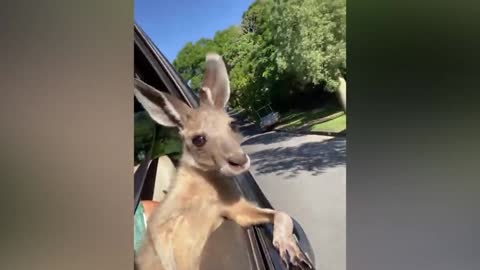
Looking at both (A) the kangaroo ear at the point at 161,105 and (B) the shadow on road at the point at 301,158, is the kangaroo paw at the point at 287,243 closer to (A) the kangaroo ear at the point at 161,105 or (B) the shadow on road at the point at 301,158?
(B) the shadow on road at the point at 301,158

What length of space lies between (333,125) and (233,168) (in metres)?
0.47

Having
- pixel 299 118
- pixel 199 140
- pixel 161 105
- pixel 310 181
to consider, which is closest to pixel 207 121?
pixel 199 140

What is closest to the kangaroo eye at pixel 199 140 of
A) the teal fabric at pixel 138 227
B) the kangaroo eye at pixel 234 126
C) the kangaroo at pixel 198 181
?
the kangaroo at pixel 198 181

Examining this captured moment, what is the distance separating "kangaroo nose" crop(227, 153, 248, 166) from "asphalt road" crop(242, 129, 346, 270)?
0.03 meters

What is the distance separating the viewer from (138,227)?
5.88 ft

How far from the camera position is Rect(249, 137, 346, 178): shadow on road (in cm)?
196

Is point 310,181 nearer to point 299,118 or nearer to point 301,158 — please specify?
point 301,158

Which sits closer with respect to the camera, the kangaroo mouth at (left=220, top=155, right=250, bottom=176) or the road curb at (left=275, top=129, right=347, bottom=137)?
the kangaroo mouth at (left=220, top=155, right=250, bottom=176)

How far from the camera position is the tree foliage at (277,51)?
6.17ft

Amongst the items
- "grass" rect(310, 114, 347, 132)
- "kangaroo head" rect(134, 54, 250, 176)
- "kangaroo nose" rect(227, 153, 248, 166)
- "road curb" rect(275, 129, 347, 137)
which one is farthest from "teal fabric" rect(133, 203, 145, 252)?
"grass" rect(310, 114, 347, 132)

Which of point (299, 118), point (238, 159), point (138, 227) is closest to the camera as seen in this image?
point (138, 227)

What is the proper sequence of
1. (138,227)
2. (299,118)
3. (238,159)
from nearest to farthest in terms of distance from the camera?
(138,227), (238,159), (299,118)

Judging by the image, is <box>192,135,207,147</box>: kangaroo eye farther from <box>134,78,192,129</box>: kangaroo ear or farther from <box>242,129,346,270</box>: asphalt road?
<box>242,129,346,270</box>: asphalt road

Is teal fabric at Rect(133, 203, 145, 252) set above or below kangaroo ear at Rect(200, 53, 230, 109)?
below
